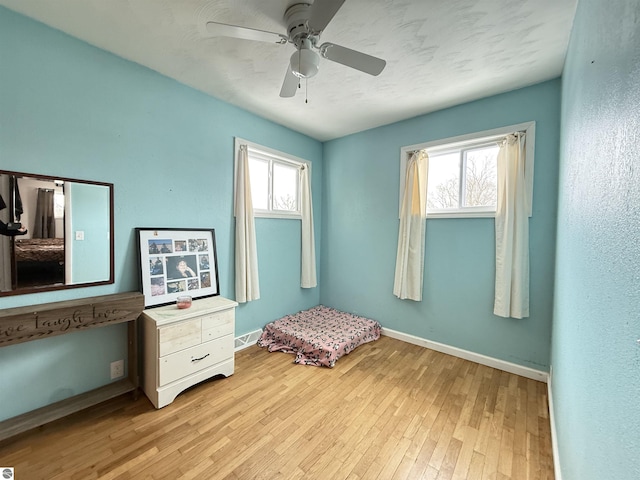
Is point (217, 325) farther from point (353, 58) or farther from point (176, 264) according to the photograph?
point (353, 58)

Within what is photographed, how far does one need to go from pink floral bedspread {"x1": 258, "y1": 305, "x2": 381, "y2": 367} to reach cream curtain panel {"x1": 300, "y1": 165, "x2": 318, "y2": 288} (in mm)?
526

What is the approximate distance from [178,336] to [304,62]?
214 centimetres

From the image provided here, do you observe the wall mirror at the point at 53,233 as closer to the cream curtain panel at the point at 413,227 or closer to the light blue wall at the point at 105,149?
the light blue wall at the point at 105,149

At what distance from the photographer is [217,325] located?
87.2 inches

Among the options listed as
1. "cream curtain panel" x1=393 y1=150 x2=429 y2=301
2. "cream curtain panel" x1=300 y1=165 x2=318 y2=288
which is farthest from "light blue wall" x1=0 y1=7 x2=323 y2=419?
"cream curtain panel" x1=393 y1=150 x2=429 y2=301

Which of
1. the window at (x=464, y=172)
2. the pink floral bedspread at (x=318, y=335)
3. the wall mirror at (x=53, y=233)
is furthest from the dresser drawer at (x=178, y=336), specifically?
the window at (x=464, y=172)

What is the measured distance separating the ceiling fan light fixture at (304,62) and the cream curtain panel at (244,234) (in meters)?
1.44

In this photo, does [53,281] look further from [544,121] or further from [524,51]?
[544,121]

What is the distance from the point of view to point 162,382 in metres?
1.89

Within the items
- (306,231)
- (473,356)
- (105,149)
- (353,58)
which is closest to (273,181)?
(306,231)

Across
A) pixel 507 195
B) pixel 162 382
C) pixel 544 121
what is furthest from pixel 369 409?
pixel 544 121

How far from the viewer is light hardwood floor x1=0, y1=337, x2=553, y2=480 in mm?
1424

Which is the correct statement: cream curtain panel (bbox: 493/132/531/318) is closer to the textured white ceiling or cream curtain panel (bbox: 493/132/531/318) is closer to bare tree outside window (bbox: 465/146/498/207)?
bare tree outside window (bbox: 465/146/498/207)

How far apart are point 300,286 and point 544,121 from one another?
3179 mm
